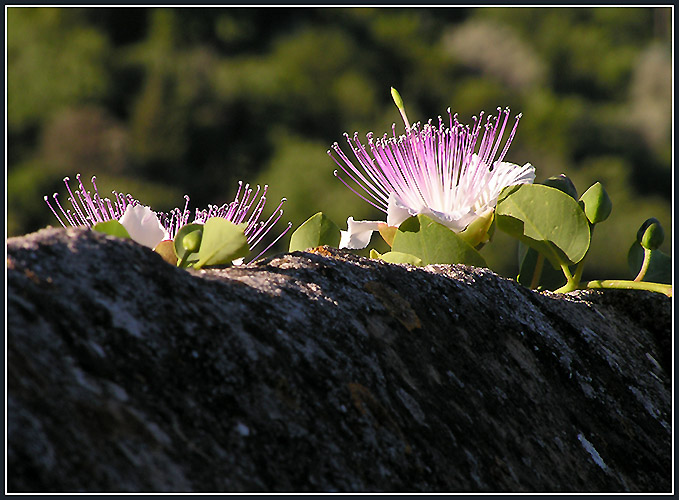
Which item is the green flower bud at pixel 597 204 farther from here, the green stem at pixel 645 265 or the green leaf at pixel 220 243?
the green leaf at pixel 220 243

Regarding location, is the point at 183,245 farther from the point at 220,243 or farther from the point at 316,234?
the point at 316,234

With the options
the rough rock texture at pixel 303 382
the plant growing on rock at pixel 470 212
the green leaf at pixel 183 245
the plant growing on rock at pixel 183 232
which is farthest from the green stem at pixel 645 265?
the green leaf at pixel 183 245

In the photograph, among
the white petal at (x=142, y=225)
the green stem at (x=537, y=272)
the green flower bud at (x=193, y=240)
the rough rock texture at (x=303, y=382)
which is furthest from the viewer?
the green stem at (x=537, y=272)

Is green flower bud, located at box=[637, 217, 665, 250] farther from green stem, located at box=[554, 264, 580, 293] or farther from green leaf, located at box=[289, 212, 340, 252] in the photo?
green leaf, located at box=[289, 212, 340, 252]

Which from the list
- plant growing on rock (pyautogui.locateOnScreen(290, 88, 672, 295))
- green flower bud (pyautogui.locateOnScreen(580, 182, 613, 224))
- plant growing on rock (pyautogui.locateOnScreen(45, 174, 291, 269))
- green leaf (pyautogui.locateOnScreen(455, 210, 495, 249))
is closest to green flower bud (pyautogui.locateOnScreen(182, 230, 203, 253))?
plant growing on rock (pyautogui.locateOnScreen(45, 174, 291, 269))

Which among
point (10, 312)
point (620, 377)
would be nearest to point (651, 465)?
point (620, 377)

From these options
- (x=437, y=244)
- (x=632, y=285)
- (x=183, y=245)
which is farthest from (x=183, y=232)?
(x=632, y=285)

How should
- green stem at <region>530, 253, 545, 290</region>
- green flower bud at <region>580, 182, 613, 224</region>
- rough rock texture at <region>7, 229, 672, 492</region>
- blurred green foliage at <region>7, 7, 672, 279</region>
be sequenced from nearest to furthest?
rough rock texture at <region>7, 229, 672, 492</region> → green flower bud at <region>580, 182, 613, 224</region> → green stem at <region>530, 253, 545, 290</region> → blurred green foliage at <region>7, 7, 672, 279</region>
